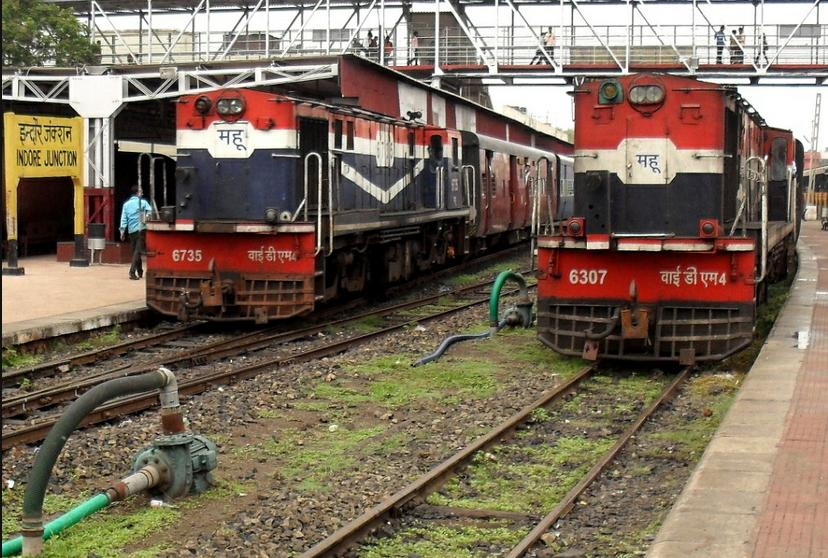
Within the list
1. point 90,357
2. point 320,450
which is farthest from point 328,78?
point 320,450

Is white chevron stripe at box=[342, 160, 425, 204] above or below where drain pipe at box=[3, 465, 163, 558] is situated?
above

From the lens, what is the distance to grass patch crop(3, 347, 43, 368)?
12164mm

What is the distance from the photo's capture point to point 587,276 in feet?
37.9

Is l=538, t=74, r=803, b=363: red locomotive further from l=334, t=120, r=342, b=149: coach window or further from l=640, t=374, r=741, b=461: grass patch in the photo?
l=334, t=120, r=342, b=149: coach window

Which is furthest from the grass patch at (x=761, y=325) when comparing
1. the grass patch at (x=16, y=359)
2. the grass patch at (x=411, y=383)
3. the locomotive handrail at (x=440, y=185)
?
the grass patch at (x=16, y=359)

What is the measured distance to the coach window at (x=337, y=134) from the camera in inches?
622

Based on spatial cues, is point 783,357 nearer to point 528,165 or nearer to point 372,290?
point 372,290

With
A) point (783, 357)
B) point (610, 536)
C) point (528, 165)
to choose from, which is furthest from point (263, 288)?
point (528, 165)

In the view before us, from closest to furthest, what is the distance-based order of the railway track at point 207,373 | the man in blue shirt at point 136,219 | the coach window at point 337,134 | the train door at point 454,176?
the railway track at point 207,373 < the coach window at point 337,134 < the man in blue shirt at point 136,219 < the train door at point 454,176

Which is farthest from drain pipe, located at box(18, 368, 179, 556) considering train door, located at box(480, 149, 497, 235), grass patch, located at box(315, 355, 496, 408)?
train door, located at box(480, 149, 497, 235)

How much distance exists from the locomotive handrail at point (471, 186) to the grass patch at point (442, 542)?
16.9m

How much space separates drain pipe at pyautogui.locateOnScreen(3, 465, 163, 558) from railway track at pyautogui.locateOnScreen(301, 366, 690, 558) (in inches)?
48.9

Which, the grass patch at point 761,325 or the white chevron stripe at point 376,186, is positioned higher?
the white chevron stripe at point 376,186

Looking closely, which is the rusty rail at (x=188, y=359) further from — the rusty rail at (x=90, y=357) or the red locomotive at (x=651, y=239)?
Result: the red locomotive at (x=651, y=239)
